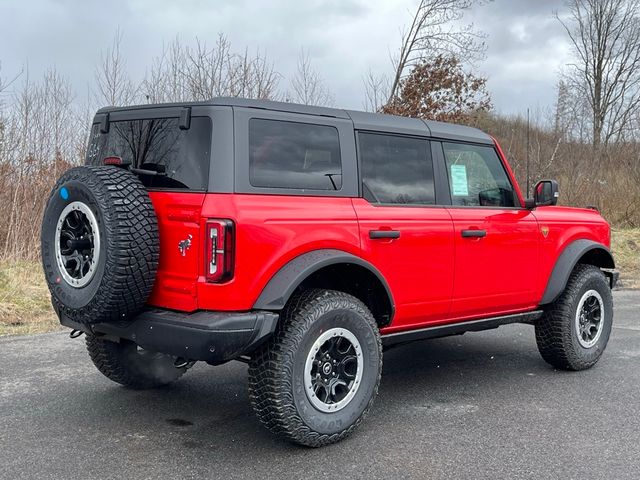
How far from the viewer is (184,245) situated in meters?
3.38

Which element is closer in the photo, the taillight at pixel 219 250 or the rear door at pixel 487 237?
the taillight at pixel 219 250

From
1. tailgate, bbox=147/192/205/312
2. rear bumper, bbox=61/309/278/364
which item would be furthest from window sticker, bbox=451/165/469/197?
tailgate, bbox=147/192/205/312

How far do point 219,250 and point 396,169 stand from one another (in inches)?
59.3

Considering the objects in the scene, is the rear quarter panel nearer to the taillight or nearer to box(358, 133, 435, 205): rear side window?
the taillight

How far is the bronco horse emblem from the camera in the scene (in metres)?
3.36

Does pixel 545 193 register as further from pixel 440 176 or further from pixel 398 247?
pixel 398 247

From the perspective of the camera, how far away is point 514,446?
11.9ft

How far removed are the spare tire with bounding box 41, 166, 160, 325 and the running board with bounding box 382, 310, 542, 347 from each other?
1.61 meters

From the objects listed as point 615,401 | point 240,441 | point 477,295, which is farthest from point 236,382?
point 615,401

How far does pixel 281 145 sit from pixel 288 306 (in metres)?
0.91

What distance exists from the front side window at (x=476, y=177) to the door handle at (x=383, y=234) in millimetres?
750

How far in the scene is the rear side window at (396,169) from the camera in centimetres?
408

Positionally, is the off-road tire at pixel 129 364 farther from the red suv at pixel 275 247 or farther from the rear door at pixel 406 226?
the rear door at pixel 406 226

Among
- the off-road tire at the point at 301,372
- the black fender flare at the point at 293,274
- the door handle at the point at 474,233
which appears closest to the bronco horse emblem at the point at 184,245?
the black fender flare at the point at 293,274
